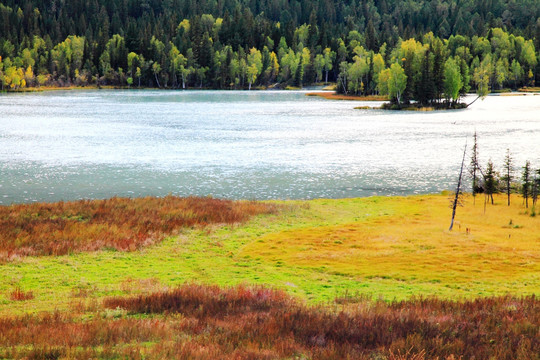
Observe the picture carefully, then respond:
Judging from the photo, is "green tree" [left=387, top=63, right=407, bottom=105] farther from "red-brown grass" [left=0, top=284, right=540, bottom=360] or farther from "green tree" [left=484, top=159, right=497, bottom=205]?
"red-brown grass" [left=0, top=284, right=540, bottom=360]

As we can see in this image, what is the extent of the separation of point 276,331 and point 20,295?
29.1 feet

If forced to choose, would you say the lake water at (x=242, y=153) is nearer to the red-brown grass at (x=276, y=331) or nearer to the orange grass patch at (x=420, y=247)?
the orange grass patch at (x=420, y=247)

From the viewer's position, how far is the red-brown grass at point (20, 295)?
52.1 ft

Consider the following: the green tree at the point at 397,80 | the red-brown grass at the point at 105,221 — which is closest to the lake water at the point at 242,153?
the red-brown grass at the point at 105,221

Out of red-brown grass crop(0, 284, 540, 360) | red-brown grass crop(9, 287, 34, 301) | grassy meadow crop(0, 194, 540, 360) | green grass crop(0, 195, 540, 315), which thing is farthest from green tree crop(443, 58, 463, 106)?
red-brown grass crop(9, 287, 34, 301)

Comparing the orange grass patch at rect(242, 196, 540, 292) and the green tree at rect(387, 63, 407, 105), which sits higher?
the green tree at rect(387, 63, 407, 105)

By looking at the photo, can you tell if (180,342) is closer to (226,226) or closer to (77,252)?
(77,252)

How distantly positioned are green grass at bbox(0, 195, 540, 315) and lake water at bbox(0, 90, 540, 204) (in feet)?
29.3

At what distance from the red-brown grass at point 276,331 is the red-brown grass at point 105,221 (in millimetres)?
9632

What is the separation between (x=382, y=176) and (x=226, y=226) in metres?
20.3

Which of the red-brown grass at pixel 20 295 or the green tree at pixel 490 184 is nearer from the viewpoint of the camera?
the red-brown grass at pixel 20 295

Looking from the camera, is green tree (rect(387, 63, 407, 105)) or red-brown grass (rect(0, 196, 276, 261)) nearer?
red-brown grass (rect(0, 196, 276, 261))

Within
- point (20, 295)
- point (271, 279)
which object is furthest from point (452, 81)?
point (20, 295)

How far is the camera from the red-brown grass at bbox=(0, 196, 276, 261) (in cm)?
2333
